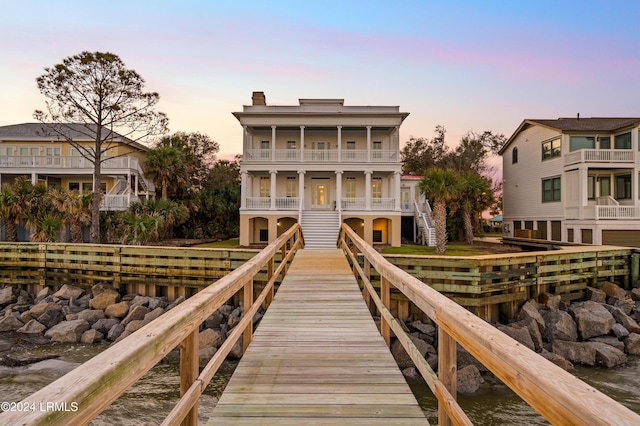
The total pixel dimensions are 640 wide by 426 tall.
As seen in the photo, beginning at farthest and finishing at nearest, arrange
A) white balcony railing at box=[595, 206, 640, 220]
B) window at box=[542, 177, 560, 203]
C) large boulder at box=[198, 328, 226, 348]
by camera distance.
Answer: window at box=[542, 177, 560, 203]
white balcony railing at box=[595, 206, 640, 220]
large boulder at box=[198, 328, 226, 348]

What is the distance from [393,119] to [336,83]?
15054 millimetres

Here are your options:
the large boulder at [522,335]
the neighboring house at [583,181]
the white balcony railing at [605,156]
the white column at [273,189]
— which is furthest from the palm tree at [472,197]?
the large boulder at [522,335]

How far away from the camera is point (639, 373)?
8109mm

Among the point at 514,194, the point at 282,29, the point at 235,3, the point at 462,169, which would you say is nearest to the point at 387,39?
the point at 282,29

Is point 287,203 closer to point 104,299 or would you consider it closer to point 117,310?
point 104,299

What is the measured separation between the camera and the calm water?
6477 mm

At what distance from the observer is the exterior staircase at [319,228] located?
69.7ft

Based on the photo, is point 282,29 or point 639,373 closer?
point 639,373

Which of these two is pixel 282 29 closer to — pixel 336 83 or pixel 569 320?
pixel 336 83

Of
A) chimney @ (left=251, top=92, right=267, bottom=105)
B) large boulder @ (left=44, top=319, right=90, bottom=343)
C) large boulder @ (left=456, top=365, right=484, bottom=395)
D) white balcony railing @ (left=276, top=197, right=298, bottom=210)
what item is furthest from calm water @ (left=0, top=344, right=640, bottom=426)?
chimney @ (left=251, top=92, right=267, bottom=105)

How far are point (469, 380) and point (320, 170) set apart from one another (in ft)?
62.9

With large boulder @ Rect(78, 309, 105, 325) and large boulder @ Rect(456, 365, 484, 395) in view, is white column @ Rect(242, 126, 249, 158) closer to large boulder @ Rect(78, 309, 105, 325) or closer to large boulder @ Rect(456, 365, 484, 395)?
large boulder @ Rect(78, 309, 105, 325)

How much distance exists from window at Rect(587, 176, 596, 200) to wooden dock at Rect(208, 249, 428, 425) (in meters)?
23.7

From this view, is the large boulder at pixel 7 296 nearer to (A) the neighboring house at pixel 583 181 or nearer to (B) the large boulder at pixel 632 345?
(B) the large boulder at pixel 632 345
